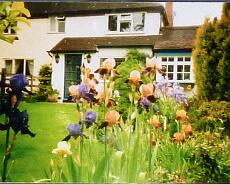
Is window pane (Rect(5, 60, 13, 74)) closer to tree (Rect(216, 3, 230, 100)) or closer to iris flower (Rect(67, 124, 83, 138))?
iris flower (Rect(67, 124, 83, 138))

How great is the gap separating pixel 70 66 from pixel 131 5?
528 mm

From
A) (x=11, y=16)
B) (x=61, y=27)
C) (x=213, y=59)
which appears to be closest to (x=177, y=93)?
(x=213, y=59)

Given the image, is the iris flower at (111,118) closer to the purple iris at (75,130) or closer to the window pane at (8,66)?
the purple iris at (75,130)

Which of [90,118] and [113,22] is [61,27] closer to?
[113,22]

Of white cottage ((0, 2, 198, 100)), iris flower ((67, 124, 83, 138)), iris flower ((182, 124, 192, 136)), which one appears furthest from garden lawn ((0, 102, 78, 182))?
iris flower ((182, 124, 192, 136))

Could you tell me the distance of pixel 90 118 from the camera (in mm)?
2383

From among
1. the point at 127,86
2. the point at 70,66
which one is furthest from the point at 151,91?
the point at 70,66

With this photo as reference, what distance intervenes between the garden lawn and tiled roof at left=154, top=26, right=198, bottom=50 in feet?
2.14

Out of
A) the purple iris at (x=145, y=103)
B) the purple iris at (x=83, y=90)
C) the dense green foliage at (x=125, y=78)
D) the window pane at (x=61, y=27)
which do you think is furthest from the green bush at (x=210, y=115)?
the window pane at (x=61, y=27)

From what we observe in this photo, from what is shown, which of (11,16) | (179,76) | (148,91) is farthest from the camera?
(179,76)

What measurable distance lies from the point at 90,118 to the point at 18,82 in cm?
45

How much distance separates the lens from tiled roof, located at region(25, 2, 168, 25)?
99.9 inches

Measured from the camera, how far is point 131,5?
2.56m

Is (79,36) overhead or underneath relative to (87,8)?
underneath
